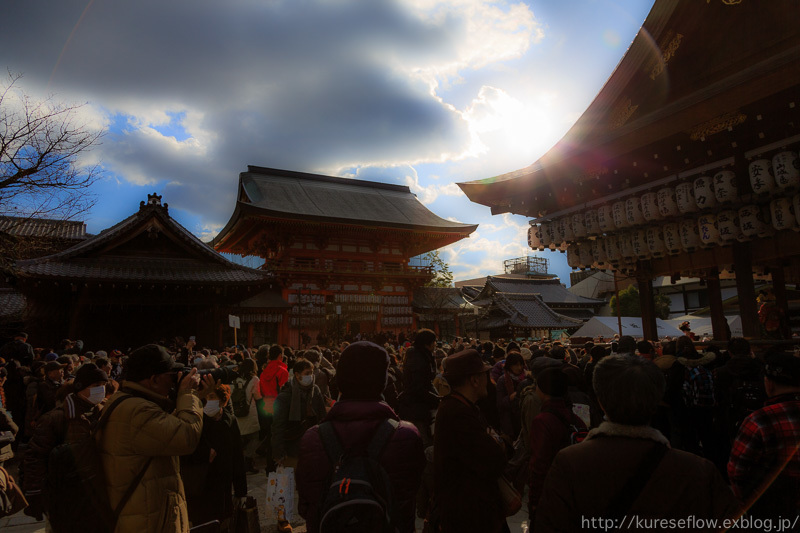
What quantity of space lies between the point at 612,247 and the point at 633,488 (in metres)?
8.06

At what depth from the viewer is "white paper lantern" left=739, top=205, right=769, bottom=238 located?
261 inches

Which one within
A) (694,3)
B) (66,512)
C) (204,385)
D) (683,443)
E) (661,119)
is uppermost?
(694,3)

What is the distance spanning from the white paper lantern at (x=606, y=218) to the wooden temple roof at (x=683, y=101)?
1.69ft

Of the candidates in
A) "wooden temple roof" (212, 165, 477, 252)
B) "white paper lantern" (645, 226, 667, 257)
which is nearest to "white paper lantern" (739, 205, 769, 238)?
"white paper lantern" (645, 226, 667, 257)

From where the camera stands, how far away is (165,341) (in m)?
16.2

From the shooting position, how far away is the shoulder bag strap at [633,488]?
5.36 feet

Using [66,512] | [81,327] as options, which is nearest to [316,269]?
[81,327]

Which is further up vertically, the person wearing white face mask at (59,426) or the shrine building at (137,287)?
the shrine building at (137,287)

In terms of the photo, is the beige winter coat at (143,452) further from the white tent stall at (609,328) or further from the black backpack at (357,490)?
the white tent stall at (609,328)

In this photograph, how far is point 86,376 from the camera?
138 inches

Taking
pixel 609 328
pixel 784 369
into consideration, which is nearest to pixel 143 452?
pixel 784 369

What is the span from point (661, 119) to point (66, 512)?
767cm

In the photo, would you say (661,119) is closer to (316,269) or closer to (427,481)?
(427,481)

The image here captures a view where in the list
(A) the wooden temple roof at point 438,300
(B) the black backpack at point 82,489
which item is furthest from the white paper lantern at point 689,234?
(A) the wooden temple roof at point 438,300
